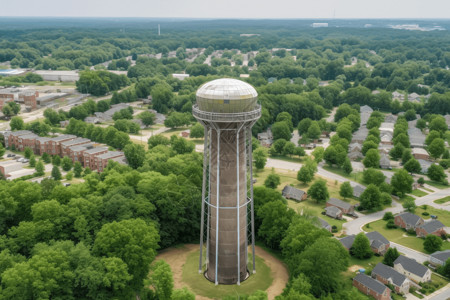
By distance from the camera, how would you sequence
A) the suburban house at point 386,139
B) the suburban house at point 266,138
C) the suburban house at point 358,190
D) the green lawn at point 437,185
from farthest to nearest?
the suburban house at point 266,138
the suburban house at point 386,139
the green lawn at point 437,185
the suburban house at point 358,190

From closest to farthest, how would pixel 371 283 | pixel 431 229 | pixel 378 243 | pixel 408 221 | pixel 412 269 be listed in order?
pixel 371 283 → pixel 412 269 → pixel 378 243 → pixel 431 229 → pixel 408 221

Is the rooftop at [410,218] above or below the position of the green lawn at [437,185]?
above

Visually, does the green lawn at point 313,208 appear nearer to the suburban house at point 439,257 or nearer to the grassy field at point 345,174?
the suburban house at point 439,257

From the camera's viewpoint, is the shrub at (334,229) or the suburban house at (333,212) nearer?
the shrub at (334,229)

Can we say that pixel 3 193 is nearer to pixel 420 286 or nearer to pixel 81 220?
pixel 81 220

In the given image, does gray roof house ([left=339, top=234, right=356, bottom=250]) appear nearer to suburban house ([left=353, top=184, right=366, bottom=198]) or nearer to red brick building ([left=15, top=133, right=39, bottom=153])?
suburban house ([left=353, top=184, right=366, bottom=198])

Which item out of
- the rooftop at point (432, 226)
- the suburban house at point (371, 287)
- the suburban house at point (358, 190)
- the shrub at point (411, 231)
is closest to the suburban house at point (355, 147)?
the suburban house at point (358, 190)

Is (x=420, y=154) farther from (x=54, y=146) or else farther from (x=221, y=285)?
(x=54, y=146)

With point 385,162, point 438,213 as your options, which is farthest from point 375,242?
point 385,162
